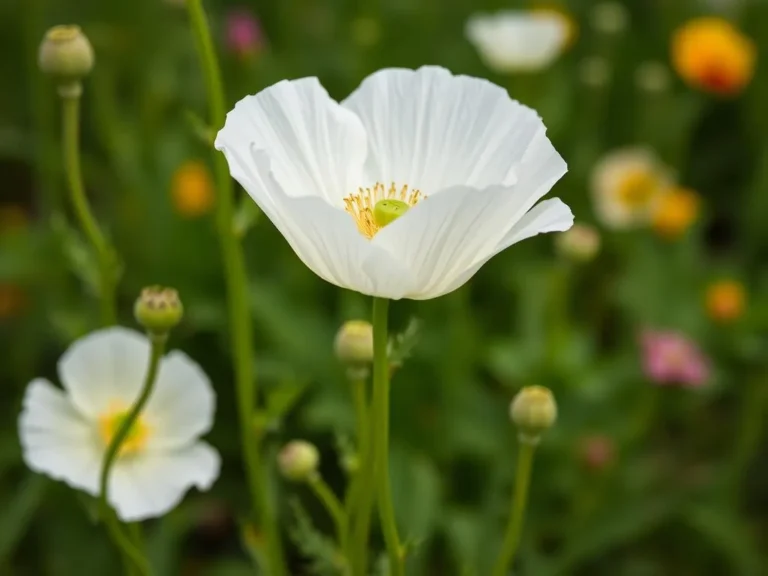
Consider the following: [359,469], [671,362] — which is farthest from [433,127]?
[671,362]

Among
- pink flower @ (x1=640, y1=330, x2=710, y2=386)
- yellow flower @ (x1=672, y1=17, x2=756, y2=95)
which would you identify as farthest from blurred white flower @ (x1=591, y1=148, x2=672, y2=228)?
pink flower @ (x1=640, y1=330, x2=710, y2=386)

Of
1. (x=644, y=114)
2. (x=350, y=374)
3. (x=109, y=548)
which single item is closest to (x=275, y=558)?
(x=350, y=374)

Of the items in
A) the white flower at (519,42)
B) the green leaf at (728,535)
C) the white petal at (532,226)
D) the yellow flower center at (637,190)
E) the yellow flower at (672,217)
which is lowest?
the green leaf at (728,535)

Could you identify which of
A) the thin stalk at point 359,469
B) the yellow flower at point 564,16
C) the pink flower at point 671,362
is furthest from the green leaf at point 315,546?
the yellow flower at point 564,16

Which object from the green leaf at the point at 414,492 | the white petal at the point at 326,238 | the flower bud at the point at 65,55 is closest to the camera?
the white petal at the point at 326,238

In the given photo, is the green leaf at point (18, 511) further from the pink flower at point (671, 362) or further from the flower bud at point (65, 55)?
the pink flower at point (671, 362)

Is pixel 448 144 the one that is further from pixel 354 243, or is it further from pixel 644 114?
pixel 644 114
